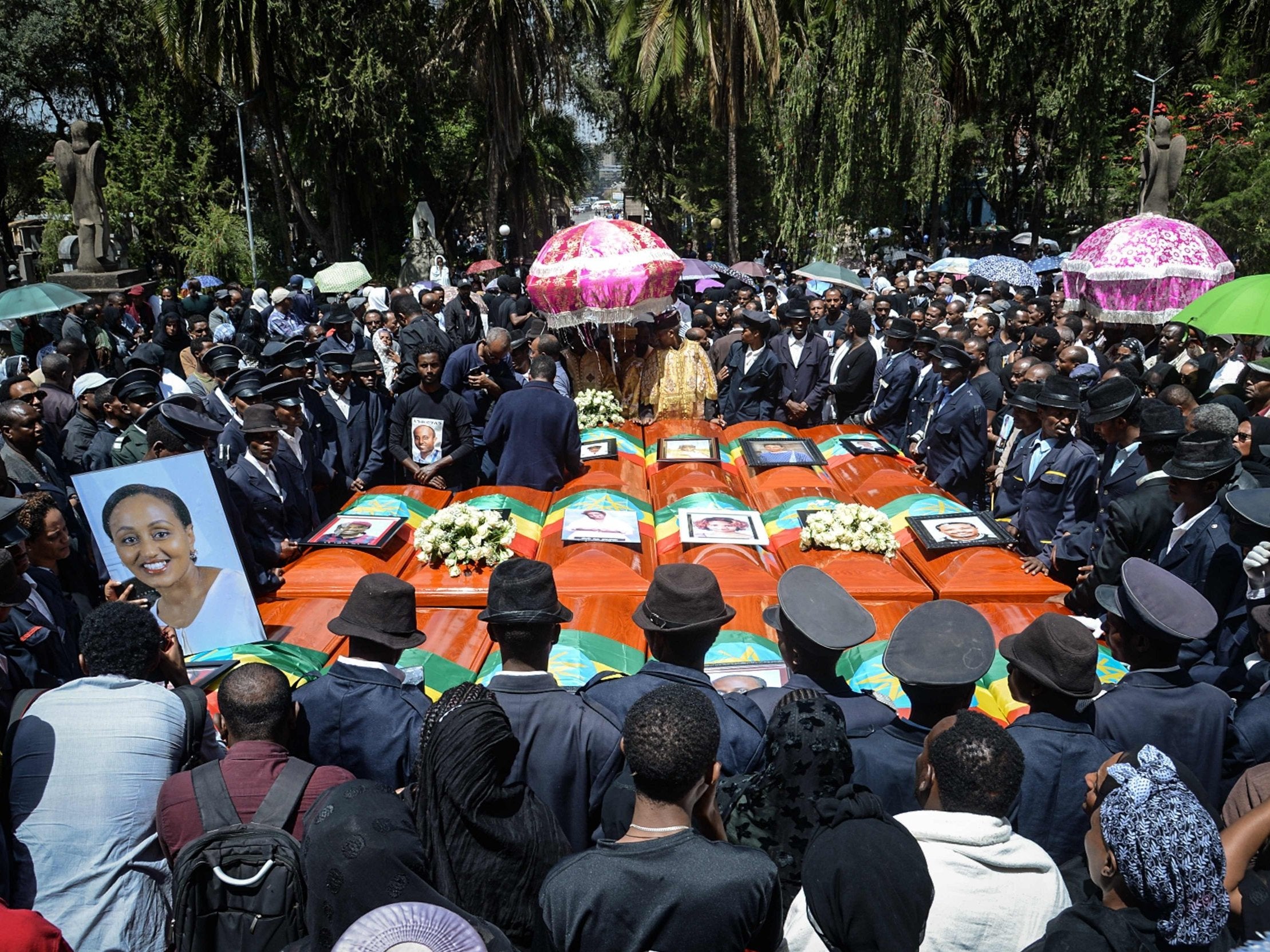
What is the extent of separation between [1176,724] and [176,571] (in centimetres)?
430

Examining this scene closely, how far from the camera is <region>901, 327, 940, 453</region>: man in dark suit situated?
762 centimetres

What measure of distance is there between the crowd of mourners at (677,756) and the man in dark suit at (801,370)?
3.16 metres

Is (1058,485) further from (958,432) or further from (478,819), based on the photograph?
(478,819)

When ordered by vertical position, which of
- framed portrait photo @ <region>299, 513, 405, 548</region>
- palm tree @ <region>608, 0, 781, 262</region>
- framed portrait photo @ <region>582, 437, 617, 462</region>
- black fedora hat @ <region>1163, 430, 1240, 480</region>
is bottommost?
framed portrait photo @ <region>582, 437, 617, 462</region>

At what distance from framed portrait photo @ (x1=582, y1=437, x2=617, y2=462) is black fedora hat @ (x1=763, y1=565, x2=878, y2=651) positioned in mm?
3904

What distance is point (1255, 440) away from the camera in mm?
5293

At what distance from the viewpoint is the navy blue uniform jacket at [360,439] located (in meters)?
7.22

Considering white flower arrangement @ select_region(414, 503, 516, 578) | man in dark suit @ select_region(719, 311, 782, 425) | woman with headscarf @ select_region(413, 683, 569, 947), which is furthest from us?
man in dark suit @ select_region(719, 311, 782, 425)

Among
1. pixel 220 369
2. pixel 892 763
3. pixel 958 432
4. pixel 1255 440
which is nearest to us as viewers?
pixel 892 763

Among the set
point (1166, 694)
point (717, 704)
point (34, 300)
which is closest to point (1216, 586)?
point (1166, 694)

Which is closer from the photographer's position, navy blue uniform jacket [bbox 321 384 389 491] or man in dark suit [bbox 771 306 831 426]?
navy blue uniform jacket [bbox 321 384 389 491]

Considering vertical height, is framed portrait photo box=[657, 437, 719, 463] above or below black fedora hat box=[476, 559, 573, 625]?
below

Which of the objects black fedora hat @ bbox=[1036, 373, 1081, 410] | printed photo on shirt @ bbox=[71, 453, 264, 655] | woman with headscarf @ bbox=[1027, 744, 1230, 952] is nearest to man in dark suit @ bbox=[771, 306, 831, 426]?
black fedora hat @ bbox=[1036, 373, 1081, 410]

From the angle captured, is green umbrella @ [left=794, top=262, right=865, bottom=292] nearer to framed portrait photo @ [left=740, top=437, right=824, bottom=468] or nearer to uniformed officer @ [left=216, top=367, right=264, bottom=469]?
framed portrait photo @ [left=740, top=437, right=824, bottom=468]
